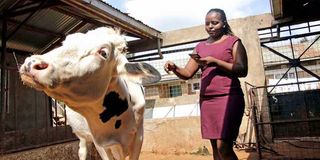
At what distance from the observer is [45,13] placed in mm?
7691

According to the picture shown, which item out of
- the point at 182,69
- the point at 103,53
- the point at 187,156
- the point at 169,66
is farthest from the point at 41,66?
the point at 187,156

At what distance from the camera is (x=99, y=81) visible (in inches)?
90.0

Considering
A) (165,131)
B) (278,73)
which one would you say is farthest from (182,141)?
(278,73)

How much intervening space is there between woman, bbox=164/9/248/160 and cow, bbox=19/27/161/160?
457 mm

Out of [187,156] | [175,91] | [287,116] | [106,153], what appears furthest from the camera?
[175,91]

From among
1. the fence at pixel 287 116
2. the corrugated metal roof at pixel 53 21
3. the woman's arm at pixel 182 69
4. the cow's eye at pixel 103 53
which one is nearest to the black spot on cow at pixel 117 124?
the woman's arm at pixel 182 69

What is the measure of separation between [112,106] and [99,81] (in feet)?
1.75

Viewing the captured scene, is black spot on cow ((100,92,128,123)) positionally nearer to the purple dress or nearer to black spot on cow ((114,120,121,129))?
black spot on cow ((114,120,121,129))

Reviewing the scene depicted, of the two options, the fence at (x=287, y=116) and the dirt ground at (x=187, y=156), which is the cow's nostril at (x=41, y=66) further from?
the fence at (x=287, y=116)

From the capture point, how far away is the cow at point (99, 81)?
6.16ft

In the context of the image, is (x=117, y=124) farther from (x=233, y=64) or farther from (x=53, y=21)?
(x=53, y=21)

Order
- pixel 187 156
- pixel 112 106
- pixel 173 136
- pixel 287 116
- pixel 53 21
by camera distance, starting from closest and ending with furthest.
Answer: pixel 112 106
pixel 187 156
pixel 53 21
pixel 287 116
pixel 173 136

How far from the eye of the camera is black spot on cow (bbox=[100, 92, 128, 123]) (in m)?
2.69

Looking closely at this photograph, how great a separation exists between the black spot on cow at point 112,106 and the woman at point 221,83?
531mm
